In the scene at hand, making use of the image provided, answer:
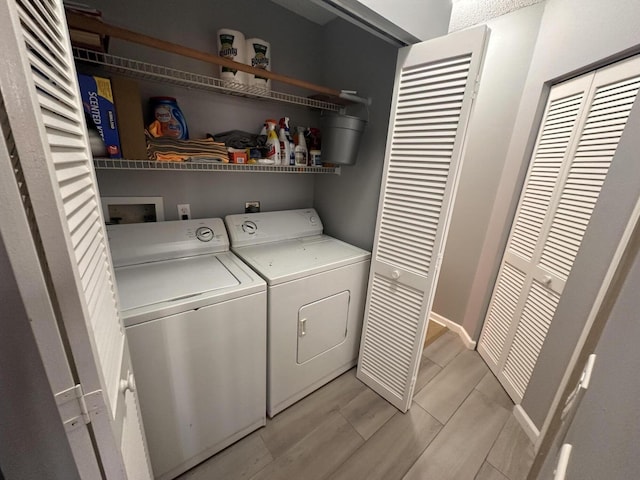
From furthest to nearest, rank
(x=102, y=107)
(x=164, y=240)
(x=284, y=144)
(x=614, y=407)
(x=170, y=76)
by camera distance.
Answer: (x=284, y=144)
(x=164, y=240)
(x=170, y=76)
(x=102, y=107)
(x=614, y=407)

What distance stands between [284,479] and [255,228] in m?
1.48

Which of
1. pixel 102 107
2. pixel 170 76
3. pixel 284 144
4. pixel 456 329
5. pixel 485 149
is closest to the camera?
pixel 102 107

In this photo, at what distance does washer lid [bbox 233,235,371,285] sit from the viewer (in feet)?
4.89

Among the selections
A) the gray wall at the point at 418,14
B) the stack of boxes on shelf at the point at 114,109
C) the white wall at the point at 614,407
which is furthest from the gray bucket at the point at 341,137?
the white wall at the point at 614,407

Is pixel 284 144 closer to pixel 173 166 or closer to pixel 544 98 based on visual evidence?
pixel 173 166

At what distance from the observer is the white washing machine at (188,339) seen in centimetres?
113

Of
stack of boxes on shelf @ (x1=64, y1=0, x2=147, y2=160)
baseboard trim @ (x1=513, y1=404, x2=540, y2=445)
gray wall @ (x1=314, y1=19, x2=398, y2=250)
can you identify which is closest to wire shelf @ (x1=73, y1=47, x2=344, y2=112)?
stack of boxes on shelf @ (x1=64, y1=0, x2=147, y2=160)

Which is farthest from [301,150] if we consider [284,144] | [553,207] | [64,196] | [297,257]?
[553,207]

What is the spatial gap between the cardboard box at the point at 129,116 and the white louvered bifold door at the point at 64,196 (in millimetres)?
639

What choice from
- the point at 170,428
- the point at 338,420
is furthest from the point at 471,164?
the point at 170,428

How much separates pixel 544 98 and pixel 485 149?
1.58ft

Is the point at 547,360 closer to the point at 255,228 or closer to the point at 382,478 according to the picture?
the point at 382,478

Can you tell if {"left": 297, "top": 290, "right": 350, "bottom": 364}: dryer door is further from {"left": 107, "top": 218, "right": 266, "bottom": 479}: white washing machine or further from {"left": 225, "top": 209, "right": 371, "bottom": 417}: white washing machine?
{"left": 107, "top": 218, "right": 266, "bottom": 479}: white washing machine

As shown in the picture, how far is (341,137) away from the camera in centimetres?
167
